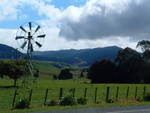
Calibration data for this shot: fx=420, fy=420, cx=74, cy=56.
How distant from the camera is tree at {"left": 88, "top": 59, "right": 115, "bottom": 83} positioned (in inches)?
4781

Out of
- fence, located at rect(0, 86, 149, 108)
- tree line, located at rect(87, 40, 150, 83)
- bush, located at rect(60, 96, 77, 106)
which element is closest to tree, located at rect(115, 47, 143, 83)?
tree line, located at rect(87, 40, 150, 83)

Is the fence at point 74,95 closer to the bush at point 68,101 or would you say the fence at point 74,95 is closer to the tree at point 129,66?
the bush at point 68,101

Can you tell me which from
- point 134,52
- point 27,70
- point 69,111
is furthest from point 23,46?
point 134,52

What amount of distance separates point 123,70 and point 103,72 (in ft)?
19.1

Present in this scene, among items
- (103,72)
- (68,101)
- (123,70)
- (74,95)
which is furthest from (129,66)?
(68,101)

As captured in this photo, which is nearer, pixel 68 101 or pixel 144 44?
pixel 68 101

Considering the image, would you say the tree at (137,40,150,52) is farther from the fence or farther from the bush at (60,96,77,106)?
the bush at (60,96,77,106)

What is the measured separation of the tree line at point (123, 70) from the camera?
119750mm

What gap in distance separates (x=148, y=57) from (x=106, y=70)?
1843 centimetres

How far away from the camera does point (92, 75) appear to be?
125938 millimetres

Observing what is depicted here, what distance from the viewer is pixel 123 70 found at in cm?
12188

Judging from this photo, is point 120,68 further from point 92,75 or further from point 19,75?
point 19,75

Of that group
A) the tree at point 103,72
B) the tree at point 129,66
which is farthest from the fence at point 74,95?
the tree at point 103,72

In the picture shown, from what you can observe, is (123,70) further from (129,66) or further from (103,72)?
(103,72)
